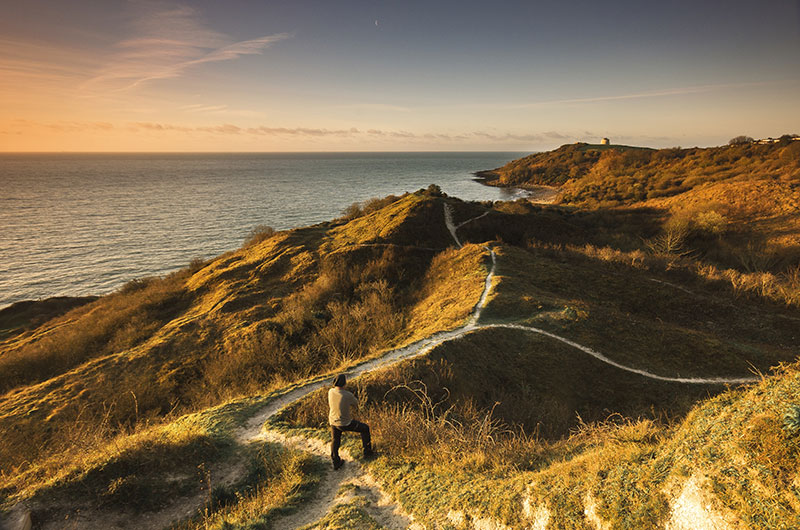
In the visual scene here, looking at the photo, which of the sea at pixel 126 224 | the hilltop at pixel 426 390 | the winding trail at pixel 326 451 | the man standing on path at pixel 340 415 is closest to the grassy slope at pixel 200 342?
the hilltop at pixel 426 390

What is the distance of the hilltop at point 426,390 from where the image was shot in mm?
5520

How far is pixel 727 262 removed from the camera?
31.1 m

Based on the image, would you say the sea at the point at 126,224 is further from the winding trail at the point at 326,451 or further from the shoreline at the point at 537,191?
the winding trail at the point at 326,451

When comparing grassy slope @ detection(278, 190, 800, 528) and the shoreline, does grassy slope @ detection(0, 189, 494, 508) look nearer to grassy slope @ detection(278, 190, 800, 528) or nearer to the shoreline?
grassy slope @ detection(278, 190, 800, 528)

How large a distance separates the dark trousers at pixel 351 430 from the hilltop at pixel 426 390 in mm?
480

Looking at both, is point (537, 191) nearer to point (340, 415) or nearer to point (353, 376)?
point (353, 376)

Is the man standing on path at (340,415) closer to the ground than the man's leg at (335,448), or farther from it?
farther from it

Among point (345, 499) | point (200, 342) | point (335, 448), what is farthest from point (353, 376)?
point (200, 342)

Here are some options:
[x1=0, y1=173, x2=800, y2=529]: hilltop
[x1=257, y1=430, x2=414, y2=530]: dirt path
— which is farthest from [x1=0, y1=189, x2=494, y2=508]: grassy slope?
[x1=257, y1=430, x2=414, y2=530]: dirt path

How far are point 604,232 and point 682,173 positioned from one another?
1425 inches

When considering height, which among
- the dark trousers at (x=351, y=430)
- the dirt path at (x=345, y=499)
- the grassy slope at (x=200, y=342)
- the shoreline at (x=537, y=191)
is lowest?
the grassy slope at (x=200, y=342)

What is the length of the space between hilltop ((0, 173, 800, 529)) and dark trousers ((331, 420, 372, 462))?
480 millimetres

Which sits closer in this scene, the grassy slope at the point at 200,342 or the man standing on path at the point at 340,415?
the man standing on path at the point at 340,415

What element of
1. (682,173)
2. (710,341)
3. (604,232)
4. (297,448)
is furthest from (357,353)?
(682,173)
